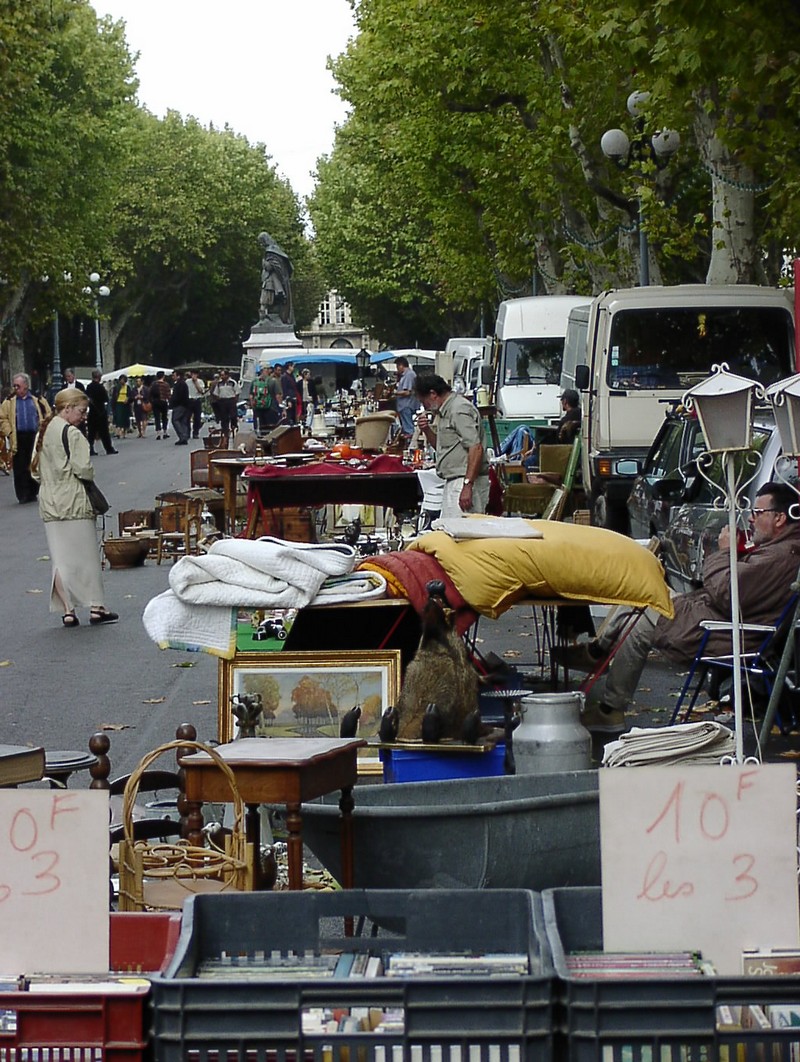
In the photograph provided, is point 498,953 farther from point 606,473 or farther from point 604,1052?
point 606,473

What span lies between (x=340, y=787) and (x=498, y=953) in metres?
1.39

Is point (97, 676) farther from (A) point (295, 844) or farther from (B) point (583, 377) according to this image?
(B) point (583, 377)

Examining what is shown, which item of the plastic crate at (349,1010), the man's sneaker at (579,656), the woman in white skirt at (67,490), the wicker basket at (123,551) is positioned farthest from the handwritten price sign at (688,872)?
the wicker basket at (123,551)

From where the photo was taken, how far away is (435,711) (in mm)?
6668

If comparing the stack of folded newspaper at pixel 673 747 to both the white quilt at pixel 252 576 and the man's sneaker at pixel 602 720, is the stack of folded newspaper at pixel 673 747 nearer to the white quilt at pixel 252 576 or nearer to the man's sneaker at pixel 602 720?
the white quilt at pixel 252 576

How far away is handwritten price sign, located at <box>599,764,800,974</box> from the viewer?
3531 millimetres

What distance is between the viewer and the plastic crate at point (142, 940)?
389cm

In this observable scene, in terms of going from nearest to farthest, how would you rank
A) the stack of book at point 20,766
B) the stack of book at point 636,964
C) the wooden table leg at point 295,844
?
the stack of book at point 636,964, the wooden table leg at point 295,844, the stack of book at point 20,766

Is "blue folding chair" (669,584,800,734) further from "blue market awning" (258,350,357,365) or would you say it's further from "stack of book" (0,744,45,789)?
"blue market awning" (258,350,357,365)

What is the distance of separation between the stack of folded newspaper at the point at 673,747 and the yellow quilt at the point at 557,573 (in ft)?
6.38

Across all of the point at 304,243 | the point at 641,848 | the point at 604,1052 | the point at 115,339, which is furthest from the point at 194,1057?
the point at 304,243

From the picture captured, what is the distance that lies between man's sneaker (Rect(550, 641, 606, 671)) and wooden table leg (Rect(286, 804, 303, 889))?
5279 mm

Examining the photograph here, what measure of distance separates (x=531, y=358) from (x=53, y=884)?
27354 millimetres

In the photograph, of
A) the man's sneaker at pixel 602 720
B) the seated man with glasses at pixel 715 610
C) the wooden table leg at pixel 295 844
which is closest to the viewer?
the wooden table leg at pixel 295 844
